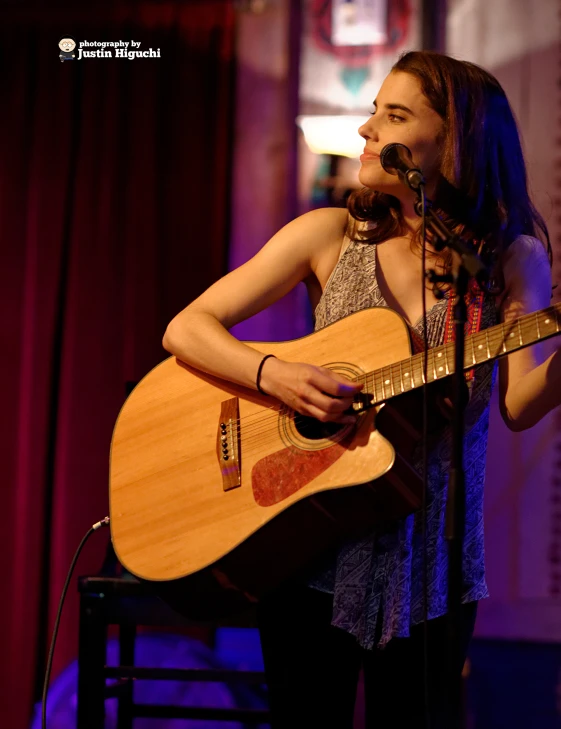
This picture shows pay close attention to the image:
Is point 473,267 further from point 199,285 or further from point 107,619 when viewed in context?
point 199,285

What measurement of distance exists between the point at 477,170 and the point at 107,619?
1.72 metres

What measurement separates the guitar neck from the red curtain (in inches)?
83.8

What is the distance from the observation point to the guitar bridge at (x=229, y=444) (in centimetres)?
177

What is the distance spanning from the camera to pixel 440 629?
1.61 meters

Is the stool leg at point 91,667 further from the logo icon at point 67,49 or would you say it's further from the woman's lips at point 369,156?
the logo icon at point 67,49

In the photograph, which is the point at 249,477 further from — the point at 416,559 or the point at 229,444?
the point at 416,559

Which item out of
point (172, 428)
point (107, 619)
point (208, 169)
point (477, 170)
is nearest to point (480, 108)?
point (477, 170)

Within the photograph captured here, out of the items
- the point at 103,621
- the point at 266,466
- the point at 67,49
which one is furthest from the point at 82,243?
the point at 266,466

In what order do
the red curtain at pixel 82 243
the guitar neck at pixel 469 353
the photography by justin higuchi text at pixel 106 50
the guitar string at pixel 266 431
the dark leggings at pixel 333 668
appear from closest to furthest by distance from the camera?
1. the guitar neck at pixel 469 353
2. the dark leggings at pixel 333 668
3. the guitar string at pixel 266 431
4. the red curtain at pixel 82 243
5. the photography by justin higuchi text at pixel 106 50

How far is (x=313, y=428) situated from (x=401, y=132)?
665 mm

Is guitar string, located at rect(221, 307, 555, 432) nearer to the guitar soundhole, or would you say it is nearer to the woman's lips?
the guitar soundhole

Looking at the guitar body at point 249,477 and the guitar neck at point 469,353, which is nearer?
the guitar neck at point 469,353

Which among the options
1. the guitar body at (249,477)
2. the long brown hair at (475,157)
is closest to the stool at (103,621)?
the guitar body at (249,477)

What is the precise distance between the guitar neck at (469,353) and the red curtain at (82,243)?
2128mm
